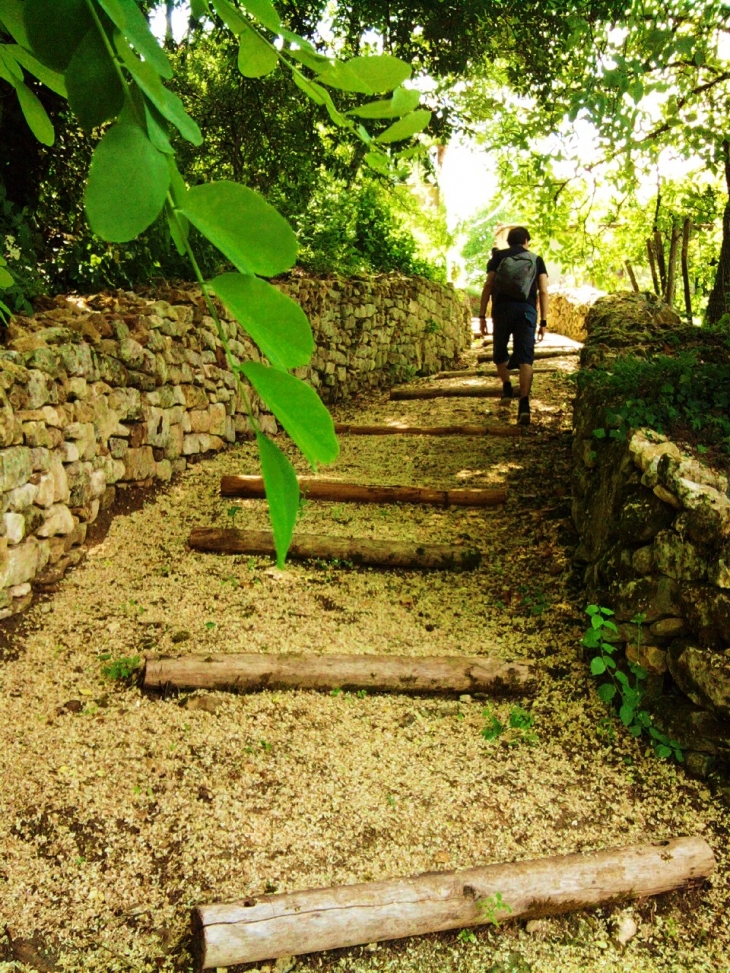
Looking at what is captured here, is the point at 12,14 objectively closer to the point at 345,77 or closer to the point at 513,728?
the point at 345,77

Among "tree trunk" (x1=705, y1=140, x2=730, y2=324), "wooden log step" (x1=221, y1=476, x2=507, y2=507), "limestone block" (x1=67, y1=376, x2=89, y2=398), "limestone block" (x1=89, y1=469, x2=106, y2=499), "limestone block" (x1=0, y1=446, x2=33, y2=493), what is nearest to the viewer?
"limestone block" (x1=0, y1=446, x2=33, y2=493)

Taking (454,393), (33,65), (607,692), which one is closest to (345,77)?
(33,65)

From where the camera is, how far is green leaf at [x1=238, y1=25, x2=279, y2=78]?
679 mm

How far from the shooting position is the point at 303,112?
22.5 ft

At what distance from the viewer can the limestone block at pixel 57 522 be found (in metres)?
3.61

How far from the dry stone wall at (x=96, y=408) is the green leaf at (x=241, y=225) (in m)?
3.09

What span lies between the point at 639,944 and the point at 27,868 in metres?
1.68

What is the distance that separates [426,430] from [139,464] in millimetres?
2595

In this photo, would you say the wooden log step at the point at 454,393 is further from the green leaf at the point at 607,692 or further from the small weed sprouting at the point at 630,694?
the green leaf at the point at 607,692

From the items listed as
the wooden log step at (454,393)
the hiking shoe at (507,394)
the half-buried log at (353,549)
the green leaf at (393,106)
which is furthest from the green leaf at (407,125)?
the wooden log step at (454,393)

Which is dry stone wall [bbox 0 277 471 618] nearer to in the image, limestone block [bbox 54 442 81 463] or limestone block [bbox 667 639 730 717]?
limestone block [bbox 54 442 81 463]

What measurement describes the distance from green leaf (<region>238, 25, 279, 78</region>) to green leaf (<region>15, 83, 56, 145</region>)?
1.01 ft

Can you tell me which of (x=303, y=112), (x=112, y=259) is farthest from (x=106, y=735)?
(x=303, y=112)

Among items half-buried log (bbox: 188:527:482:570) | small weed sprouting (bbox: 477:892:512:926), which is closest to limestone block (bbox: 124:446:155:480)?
half-buried log (bbox: 188:527:482:570)
